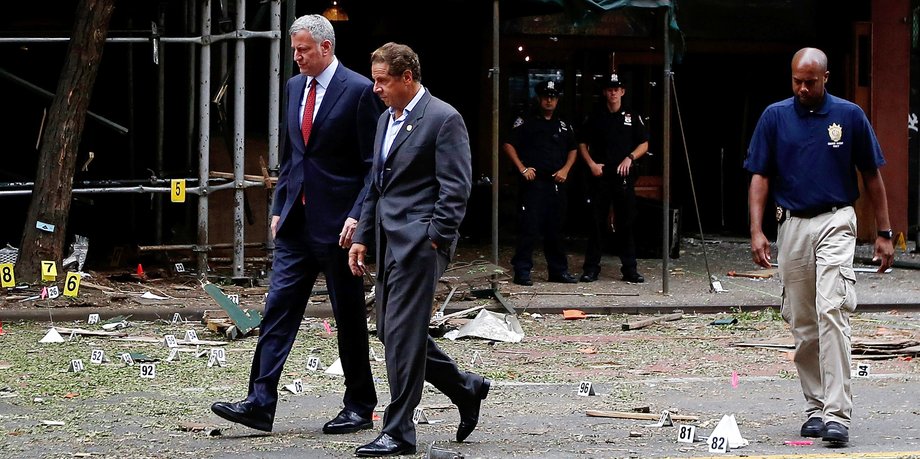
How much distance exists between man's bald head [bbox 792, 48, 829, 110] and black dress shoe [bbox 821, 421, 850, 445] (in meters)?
1.58

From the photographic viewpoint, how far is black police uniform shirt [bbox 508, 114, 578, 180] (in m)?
14.2

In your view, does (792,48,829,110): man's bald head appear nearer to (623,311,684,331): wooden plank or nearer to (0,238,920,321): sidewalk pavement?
(623,311,684,331): wooden plank

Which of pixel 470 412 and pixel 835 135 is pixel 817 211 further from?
pixel 470 412

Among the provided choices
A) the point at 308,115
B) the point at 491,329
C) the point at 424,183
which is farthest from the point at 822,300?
the point at 491,329

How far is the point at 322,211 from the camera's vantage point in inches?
284

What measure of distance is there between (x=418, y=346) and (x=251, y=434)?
1135 millimetres

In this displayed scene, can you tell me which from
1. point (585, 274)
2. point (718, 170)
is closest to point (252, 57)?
point (585, 274)

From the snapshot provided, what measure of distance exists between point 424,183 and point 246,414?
1428 millimetres

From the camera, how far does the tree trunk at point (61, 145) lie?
1285 centimetres

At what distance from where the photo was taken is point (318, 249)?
7.20m

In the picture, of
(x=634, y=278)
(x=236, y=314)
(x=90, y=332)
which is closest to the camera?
(x=236, y=314)

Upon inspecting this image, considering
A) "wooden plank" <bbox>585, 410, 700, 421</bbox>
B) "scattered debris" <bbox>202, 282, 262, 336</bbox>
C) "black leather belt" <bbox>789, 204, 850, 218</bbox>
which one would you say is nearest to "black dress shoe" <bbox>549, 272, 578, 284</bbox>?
"scattered debris" <bbox>202, 282, 262, 336</bbox>

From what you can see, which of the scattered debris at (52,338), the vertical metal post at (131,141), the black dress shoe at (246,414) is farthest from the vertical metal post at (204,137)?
the black dress shoe at (246,414)

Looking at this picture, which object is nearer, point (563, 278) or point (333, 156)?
point (333, 156)
